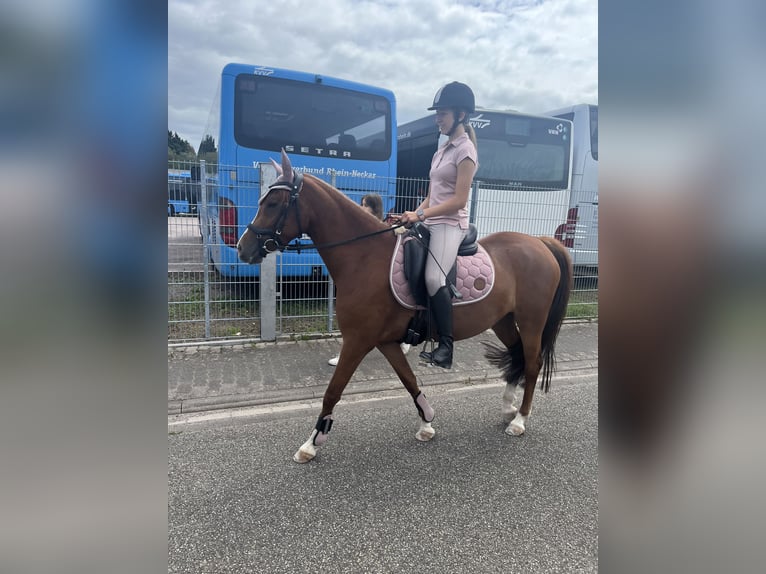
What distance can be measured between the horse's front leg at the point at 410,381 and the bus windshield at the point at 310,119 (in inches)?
210

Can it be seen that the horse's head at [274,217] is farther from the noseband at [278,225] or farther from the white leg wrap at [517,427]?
the white leg wrap at [517,427]

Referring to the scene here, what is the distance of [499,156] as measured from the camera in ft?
35.7

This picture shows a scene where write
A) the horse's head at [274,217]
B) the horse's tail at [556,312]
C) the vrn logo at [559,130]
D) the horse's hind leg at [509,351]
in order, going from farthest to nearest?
the vrn logo at [559,130]
the horse's tail at [556,312]
the horse's hind leg at [509,351]
the horse's head at [274,217]

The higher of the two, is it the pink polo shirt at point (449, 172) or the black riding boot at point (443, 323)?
the pink polo shirt at point (449, 172)

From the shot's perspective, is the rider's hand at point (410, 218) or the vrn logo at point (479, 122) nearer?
the rider's hand at point (410, 218)

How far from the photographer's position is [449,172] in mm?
3330

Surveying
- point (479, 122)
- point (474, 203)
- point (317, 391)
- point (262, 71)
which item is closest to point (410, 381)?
point (317, 391)

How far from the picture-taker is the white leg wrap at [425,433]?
11.5 feet

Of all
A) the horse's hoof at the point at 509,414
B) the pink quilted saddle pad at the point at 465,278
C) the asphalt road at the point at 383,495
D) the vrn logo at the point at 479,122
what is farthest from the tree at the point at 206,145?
the horse's hoof at the point at 509,414

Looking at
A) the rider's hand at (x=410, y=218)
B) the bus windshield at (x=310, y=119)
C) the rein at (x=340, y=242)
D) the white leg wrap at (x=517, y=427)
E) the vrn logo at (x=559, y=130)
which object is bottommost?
the white leg wrap at (x=517, y=427)

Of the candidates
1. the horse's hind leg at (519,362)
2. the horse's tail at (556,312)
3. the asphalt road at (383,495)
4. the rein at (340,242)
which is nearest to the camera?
the asphalt road at (383,495)

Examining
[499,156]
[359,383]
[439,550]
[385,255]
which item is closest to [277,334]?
[359,383]

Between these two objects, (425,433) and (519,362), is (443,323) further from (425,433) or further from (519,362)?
(519,362)
